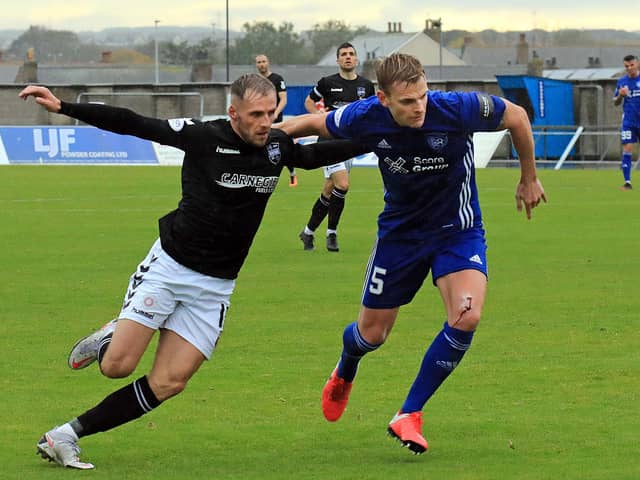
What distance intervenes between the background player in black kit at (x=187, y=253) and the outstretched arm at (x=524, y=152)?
1.25m

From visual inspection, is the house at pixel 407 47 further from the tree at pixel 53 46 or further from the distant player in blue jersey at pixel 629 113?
the distant player in blue jersey at pixel 629 113

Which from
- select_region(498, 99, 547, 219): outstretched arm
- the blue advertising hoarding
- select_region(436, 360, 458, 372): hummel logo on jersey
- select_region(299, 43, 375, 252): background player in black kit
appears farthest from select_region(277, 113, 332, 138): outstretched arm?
the blue advertising hoarding

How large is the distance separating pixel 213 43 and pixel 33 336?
379ft

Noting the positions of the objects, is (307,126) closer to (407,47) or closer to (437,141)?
(437,141)

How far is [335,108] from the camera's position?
16234 mm

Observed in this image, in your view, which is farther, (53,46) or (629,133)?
(53,46)

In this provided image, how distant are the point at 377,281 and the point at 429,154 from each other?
78 centimetres

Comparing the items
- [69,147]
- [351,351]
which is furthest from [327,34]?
[351,351]

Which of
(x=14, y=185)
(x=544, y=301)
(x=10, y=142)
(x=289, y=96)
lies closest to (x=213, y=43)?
(x=289, y=96)

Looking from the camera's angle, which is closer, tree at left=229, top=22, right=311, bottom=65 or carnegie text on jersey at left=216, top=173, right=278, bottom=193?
carnegie text on jersey at left=216, top=173, right=278, bottom=193

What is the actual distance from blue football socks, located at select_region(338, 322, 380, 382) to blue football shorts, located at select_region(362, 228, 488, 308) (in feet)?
0.67

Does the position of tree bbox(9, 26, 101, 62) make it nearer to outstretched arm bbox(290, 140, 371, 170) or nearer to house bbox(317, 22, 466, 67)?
house bbox(317, 22, 466, 67)

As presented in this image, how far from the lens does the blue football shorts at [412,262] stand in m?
7.02

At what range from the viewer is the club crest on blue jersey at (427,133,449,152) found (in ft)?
22.6
